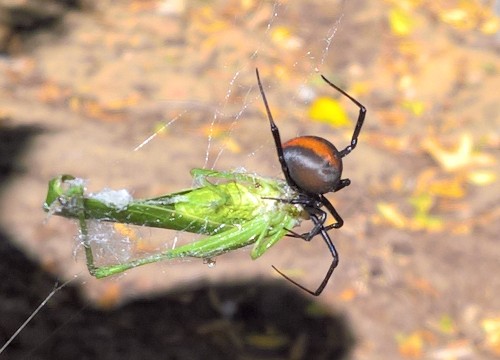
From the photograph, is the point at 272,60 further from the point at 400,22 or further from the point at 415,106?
the point at 400,22

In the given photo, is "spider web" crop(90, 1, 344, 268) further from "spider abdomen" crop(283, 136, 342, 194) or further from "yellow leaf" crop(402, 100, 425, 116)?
"spider abdomen" crop(283, 136, 342, 194)

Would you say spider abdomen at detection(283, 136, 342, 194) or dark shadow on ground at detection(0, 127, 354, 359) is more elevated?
spider abdomen at detection(283, 136, 342, 194)

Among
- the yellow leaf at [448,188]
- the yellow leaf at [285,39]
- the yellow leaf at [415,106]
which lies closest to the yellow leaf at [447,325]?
the yellow leaf at [448,188]

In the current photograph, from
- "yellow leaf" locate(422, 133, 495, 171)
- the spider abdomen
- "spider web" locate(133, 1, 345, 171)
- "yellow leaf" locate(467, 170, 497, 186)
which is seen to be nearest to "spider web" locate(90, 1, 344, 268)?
"spider web" locate(133, 1, 345, 171)

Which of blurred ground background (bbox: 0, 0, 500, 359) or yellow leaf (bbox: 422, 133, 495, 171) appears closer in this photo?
blurred ground background (bbox: 0, 0, 500, 359)

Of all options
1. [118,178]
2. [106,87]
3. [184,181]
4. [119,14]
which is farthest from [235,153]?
[119,14]

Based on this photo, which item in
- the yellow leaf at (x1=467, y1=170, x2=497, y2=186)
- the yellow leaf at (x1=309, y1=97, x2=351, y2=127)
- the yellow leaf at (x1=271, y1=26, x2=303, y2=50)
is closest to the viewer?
the yellow leaf at (x1=467, y1=170, x2=497, y2=186)

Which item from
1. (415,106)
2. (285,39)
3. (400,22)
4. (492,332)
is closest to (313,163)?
(492,332)
